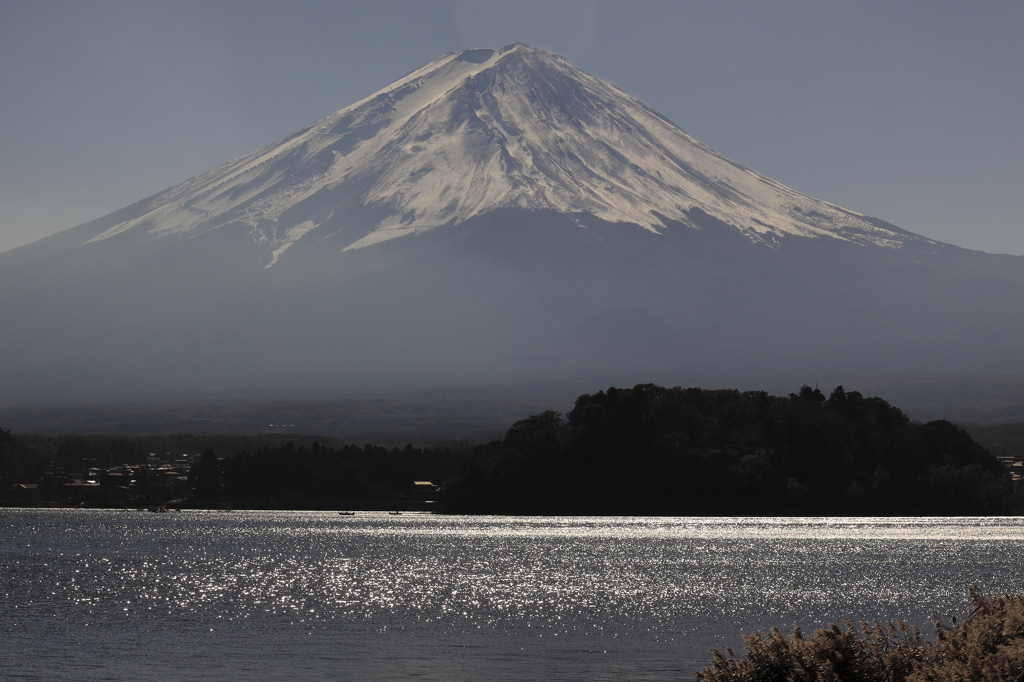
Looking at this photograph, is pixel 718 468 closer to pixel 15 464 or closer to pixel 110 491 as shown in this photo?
pixel 110 491

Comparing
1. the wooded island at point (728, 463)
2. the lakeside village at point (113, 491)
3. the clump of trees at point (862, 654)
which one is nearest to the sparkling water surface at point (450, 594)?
the wooded island at point (728, 463)

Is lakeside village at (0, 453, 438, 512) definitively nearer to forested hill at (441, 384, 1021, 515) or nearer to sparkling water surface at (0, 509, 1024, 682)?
sparkling water surface at (0, 509, 1024, 682)

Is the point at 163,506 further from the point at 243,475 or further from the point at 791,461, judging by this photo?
the point at 791,461

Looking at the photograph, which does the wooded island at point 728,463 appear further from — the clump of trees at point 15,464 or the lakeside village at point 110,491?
the clump of trees at point 15,464

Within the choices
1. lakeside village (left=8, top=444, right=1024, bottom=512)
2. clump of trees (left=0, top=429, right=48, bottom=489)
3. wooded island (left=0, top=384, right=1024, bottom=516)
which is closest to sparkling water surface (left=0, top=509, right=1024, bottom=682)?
wooded island (left=0, top=384, right=1024, bottom=516)

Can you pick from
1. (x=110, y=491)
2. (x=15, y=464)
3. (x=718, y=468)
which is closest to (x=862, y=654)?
(x=718, y=468)
